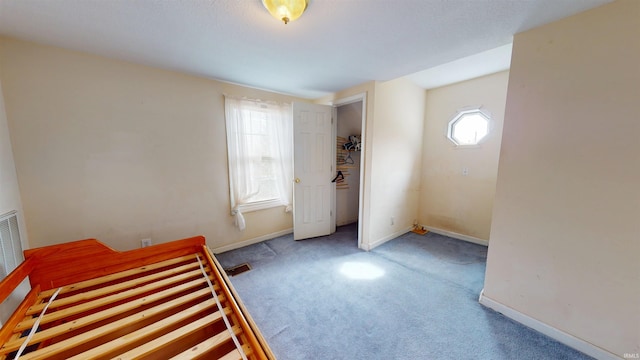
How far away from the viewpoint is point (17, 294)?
158 cm

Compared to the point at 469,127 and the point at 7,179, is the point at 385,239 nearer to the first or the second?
the point at 469,127

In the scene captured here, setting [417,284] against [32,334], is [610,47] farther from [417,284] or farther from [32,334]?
[32,334]

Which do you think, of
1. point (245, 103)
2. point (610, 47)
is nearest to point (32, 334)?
point (245, 103)

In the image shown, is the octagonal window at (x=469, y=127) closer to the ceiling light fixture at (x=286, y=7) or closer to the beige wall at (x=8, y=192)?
the ceiling light fixture at (x=286, y=7)

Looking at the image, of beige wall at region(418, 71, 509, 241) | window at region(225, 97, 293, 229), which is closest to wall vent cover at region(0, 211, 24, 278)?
window at region(225, 97, 293, 229)

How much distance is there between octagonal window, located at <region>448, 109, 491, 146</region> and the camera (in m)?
2.95

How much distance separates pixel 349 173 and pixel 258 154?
176 centimetres

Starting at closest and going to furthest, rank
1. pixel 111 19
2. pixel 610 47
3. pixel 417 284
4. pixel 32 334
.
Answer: pixel 32 334 < pixel 610 47 < pixel 111 19 < pixel 417 284

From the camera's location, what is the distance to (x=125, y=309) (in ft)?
3.98

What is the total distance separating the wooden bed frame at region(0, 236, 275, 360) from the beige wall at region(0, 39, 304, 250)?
0.72 meters

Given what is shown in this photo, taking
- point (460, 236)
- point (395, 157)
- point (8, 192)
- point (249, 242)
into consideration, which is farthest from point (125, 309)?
point (460, 236)

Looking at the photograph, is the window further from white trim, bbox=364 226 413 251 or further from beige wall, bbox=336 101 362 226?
white trim, bbox=364 226 413 251

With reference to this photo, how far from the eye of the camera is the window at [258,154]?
2.76 m

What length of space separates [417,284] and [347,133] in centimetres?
261
